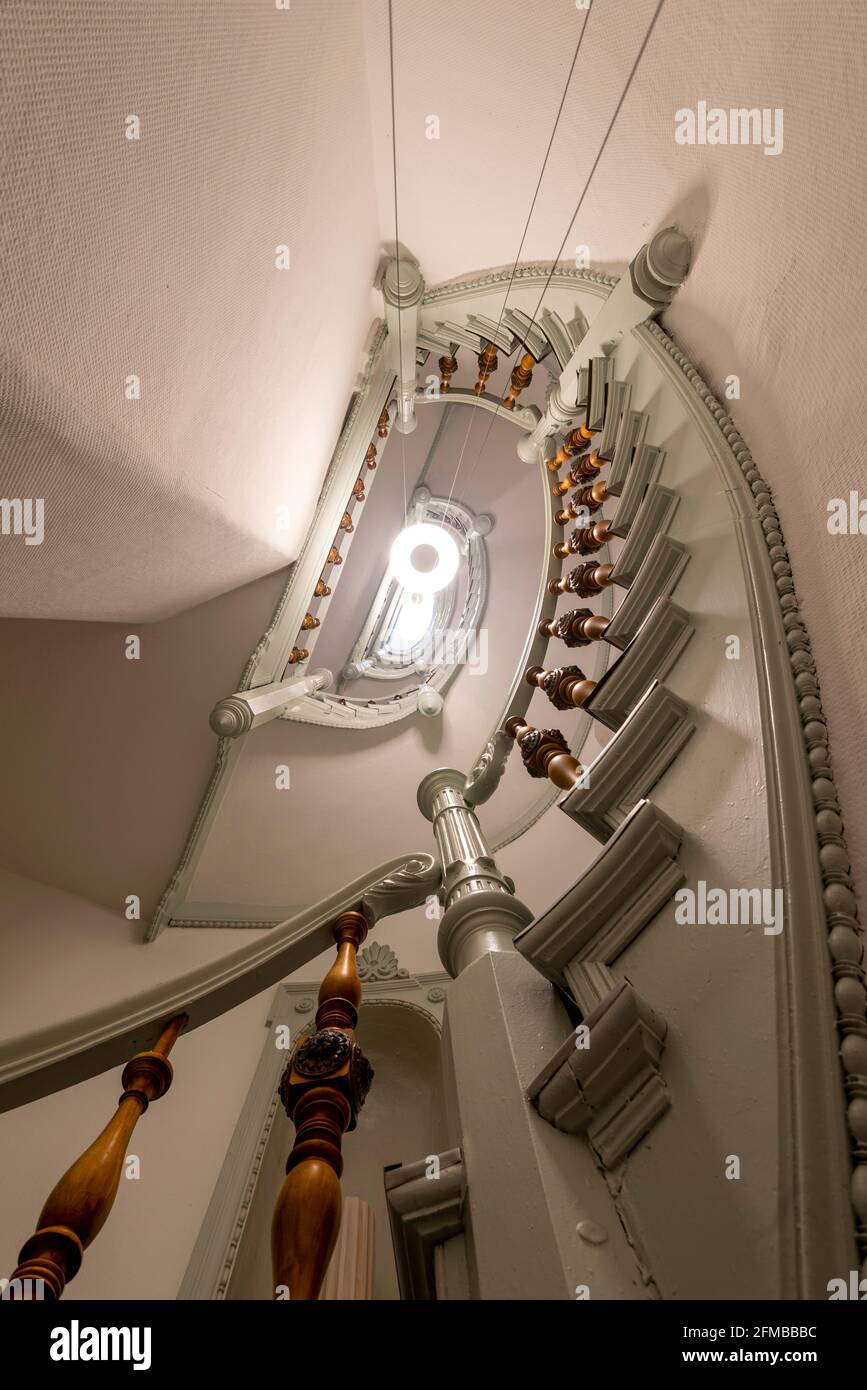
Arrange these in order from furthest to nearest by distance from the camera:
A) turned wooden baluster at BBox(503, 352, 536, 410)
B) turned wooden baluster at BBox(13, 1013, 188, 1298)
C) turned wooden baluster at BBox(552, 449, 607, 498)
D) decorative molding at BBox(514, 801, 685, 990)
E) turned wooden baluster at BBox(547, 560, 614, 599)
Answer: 1. turned wooden baluster at BBox(503, 352, 536, 410)
2. turned wooden baluster at BBox(552, 449, 607, 498)
3. turned wooden baluster at BBox(547, 560, 614, 599)
4. decorative molding at BBox(514, 801, 685, 990)
5. turned wooden baluster at BBox(13, 1013, 188, 1298)

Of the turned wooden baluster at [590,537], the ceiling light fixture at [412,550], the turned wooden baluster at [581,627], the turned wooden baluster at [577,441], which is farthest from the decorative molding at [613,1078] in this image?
the ceiling light fixture at [412,550]

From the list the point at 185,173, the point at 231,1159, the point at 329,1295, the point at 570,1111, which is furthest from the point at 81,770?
the point at 570,1111

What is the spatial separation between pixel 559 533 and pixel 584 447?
91 cm

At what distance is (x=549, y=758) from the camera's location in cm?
248

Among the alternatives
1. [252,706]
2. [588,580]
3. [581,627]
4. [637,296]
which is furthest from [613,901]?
[252,706]

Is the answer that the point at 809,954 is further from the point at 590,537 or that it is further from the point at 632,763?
the point at 590,537

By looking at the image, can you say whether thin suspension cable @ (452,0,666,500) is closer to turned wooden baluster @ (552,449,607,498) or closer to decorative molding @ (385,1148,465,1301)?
turned wooden baluster @ (552,449,607,498)

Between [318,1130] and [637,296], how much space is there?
10.8ft

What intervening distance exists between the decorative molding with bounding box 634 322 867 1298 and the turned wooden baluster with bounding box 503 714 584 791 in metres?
0.81

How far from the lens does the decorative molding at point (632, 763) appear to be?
1868 millimetres

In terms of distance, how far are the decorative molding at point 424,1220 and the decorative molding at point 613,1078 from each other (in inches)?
9.8

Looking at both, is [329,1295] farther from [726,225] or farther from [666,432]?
[726,225]

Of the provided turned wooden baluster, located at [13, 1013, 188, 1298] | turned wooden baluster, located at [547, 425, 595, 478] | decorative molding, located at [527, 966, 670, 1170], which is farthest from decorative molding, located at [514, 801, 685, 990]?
turned wooden baluster, located at [547, 425, 595, 478]

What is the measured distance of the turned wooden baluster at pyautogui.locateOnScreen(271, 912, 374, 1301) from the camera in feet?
3.43
